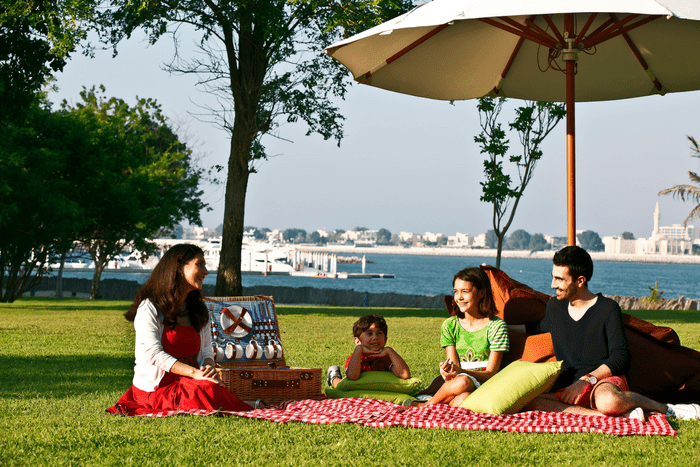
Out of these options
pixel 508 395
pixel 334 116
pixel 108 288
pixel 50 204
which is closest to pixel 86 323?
pixel 50 204

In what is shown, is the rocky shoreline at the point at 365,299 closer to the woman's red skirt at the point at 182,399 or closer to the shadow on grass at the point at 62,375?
the shadow on grass at the point at 62,375

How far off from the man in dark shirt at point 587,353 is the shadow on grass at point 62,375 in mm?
4010

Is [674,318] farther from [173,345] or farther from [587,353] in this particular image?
[173,345]

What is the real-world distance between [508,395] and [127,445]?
245cm

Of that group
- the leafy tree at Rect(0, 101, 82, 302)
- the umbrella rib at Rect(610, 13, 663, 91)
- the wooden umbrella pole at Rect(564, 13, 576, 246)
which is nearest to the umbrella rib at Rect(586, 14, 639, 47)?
the wooden umbrella pole at Rect(564, 13, 576, 246)

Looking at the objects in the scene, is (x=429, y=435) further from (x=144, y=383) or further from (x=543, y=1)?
(x=543, y=1)

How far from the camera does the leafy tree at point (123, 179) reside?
998 inches

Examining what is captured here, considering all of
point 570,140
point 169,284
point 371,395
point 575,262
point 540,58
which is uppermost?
point 540,58

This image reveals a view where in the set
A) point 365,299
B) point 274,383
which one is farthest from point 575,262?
point 365,299

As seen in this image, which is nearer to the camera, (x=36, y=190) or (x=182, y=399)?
(x=182, y=399)

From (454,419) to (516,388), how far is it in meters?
0.50

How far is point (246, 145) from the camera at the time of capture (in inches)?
706

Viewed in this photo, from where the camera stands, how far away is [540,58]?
720 cm

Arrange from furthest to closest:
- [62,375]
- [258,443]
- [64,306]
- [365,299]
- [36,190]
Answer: [365,299] < [64,306] < [36,190] < [62,375] < [258,443]
